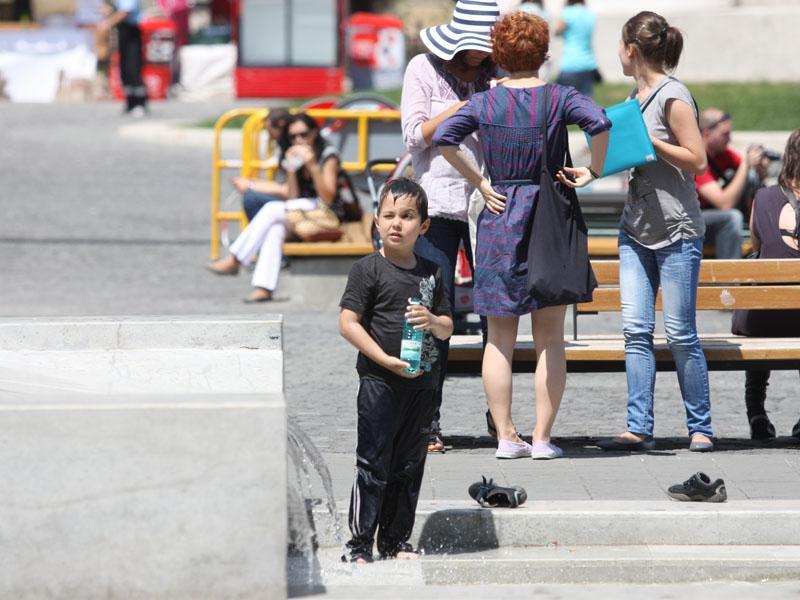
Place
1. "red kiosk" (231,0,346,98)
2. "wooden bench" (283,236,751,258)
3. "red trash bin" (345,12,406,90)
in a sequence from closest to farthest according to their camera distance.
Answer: "wooden bench" (283,236,751,258) < "red kiosk" (231,0,346,98) < "red trash bin" (345,12,406,90)

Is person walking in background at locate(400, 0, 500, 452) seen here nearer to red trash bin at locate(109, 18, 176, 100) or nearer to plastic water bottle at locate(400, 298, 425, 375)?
plastic water bottle at locate(400, 298, 425, 375)

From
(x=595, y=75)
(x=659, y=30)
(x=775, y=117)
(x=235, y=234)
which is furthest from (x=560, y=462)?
Result: (x=775, y=117)

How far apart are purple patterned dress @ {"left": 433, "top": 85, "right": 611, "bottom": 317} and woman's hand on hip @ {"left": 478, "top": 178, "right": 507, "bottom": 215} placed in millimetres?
22

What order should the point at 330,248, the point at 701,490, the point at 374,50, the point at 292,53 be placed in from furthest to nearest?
the point at 374,50 < the point at 292,53 < the point at 330,248 < the point at 701,490

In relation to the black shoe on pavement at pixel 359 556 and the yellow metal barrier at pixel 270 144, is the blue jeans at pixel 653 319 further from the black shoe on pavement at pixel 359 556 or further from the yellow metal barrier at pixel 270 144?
the yellow metal barrier at pixel 270 144

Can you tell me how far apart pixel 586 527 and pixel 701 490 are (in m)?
0.50

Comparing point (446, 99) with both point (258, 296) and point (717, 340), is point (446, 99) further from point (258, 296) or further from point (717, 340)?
point (258, 296)

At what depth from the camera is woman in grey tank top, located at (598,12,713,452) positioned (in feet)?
21.6

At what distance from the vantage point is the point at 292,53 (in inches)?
1083

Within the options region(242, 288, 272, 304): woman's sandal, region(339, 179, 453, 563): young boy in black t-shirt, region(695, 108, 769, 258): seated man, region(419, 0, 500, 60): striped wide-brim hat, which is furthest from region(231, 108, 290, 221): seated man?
region(339, 179, 453, 563): young boy in black t-shirt

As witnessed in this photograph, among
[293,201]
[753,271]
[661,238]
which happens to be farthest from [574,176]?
[293,201]

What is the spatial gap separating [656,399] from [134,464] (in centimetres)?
445

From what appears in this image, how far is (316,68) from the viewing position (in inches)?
1086

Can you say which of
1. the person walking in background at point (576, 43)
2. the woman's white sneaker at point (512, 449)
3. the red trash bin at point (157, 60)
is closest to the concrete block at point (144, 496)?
the woman's white sneaker at point (512, 449)
